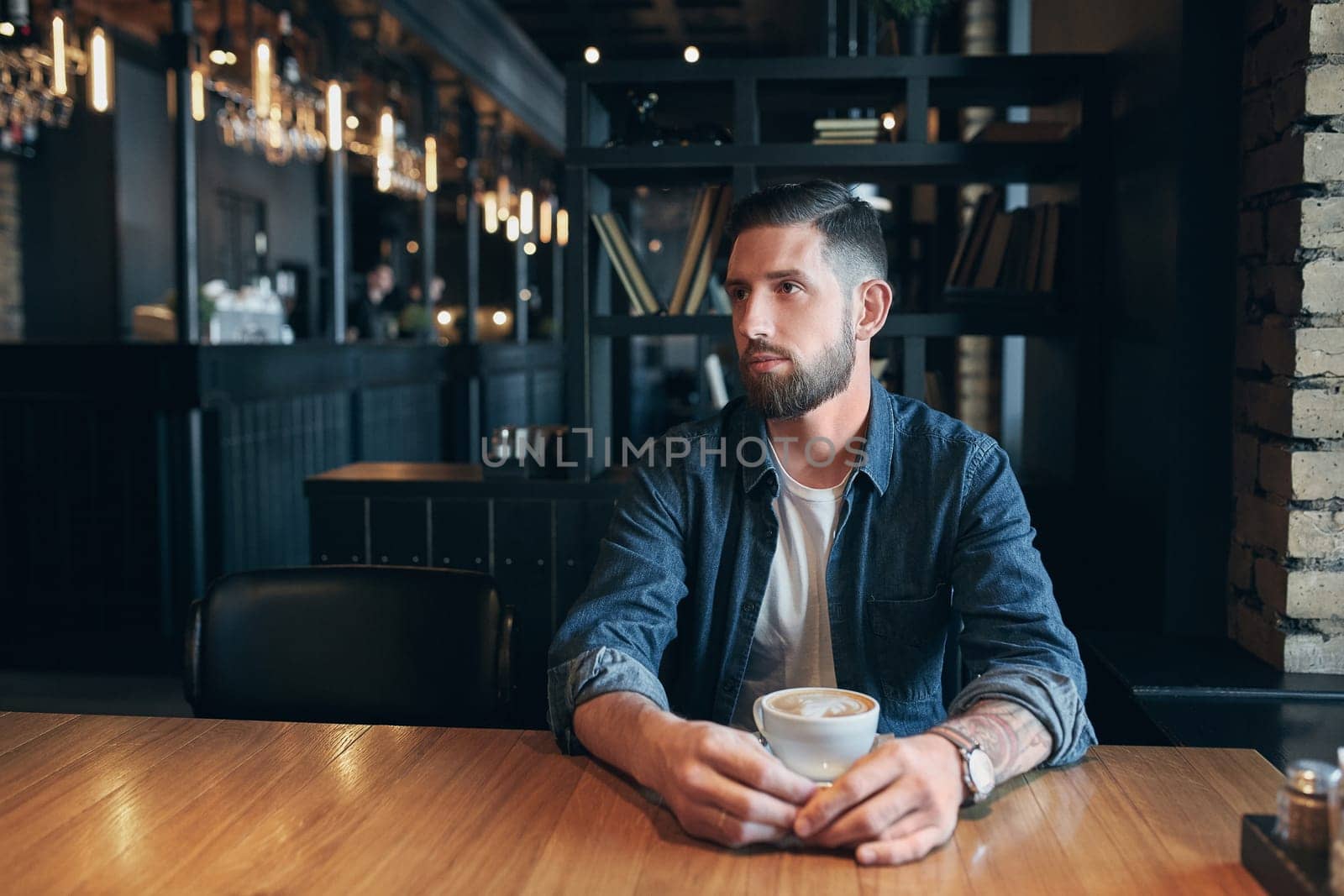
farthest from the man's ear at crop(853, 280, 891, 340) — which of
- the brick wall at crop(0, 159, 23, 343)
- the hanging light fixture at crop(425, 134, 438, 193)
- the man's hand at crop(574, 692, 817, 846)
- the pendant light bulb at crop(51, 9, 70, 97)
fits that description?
the brick wall at crop(0, 159, 23, 343)

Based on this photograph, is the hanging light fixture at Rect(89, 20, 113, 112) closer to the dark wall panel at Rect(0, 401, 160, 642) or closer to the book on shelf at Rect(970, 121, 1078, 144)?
the dark wall panel at Rect(0, 401, 160, 642)

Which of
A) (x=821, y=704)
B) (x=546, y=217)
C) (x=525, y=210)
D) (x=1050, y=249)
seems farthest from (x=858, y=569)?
(x=546, y=217)

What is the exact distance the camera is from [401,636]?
5.30ft

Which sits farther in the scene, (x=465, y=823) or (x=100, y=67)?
(x=100, y=67)

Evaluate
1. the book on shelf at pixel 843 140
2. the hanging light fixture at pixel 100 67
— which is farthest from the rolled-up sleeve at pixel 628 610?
the hanging light fixture at pixel 100 67

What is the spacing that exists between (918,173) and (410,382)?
16.0 ft

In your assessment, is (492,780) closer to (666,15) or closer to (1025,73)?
(1025,73)

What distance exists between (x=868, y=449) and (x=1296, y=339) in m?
0.86

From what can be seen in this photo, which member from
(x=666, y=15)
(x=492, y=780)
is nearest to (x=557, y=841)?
(x=492, y=780)

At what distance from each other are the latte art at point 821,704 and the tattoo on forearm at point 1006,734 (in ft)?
0.40

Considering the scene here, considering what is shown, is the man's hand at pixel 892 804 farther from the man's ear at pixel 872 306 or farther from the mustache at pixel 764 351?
the man's ear at pixel 872 306

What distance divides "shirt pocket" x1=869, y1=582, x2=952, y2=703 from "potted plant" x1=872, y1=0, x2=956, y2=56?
183 centimetres

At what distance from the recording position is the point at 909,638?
1568 mm

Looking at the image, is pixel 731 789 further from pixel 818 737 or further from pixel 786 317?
pixel 786 317
